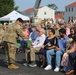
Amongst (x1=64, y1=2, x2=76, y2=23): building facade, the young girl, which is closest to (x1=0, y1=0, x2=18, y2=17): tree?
(x1=64, y1=2, x2=76, y2=23): building facade

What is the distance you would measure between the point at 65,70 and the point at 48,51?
0.98 m

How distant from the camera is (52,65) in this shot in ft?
33.4

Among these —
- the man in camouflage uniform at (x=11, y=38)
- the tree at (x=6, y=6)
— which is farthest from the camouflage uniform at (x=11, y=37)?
the tree at (x=6, y=6)

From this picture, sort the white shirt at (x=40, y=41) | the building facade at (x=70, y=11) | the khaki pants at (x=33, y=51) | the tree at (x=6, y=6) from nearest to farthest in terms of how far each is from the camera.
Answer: the khaki pants at (x=33, y=51) < the white shirt at (x=40, y=41) < the tree at (x=6, y=6) < the building facade at (x=70, y=11)

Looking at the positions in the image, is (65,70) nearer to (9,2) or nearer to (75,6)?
(9,2)

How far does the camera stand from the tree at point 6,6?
64.0 m

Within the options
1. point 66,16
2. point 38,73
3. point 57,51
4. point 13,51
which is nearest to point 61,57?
point 57,51

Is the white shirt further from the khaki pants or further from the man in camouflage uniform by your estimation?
the man in camouflage uniform

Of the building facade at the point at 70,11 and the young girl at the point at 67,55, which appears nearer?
the young girl at the point at 67,55

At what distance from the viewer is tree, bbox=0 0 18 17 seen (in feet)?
210

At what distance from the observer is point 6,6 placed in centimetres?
6494

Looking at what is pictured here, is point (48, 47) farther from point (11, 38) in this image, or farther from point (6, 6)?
point (6, 6)

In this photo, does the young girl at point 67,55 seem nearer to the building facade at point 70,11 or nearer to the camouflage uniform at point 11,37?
the camouflage uniform at point 11,37

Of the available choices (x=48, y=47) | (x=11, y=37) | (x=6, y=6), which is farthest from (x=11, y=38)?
(x=6, y=6)
